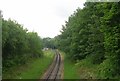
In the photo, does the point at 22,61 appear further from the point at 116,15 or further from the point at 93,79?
the point at 116,15

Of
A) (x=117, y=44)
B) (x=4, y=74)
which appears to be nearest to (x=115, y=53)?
(x=117, y=44)

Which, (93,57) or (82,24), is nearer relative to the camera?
(93,57)

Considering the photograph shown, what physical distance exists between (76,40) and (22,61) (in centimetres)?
1081

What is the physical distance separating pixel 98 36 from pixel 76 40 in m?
19.2

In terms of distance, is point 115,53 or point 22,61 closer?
point 115,53

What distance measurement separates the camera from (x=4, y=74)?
3934 cm

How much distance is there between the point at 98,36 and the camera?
37.8m

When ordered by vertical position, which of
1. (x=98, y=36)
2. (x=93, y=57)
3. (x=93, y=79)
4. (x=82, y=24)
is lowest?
(x=93, y=79)

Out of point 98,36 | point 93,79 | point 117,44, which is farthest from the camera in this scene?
point 98,36

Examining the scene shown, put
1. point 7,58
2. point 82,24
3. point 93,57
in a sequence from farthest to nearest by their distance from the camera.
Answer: point 82,24, point 7,58, point 93,57

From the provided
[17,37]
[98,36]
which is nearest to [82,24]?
[17,37]

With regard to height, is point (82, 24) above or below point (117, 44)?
above

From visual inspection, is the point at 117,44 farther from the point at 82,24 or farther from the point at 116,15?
the point at 82,24

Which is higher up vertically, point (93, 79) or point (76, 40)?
point (76, 40)
